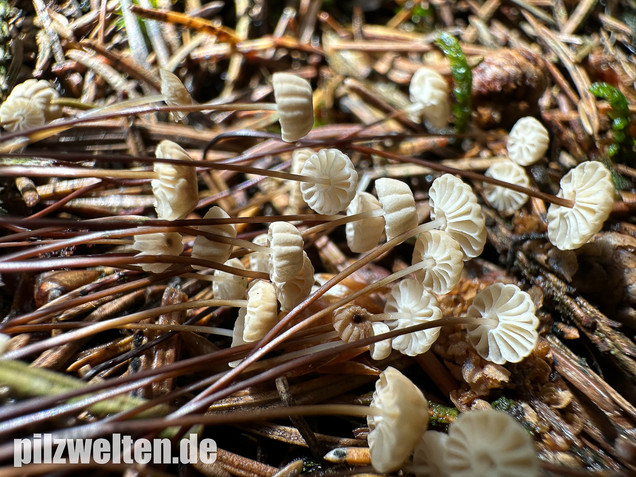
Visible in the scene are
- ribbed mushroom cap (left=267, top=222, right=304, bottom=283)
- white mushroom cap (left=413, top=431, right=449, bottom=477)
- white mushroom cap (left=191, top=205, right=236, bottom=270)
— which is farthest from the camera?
white mushroom cap (left=191, top=205, right=236, bottom=270)

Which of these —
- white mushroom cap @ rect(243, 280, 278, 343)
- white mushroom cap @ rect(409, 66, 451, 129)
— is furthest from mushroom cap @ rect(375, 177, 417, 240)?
white mushroom cap @ rect(409, 66, 451, 129)

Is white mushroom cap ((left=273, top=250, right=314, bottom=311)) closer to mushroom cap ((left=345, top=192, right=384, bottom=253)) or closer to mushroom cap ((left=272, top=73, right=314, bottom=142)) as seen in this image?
mushroom cap ((left=345, top=192, right=384, bottom=253))

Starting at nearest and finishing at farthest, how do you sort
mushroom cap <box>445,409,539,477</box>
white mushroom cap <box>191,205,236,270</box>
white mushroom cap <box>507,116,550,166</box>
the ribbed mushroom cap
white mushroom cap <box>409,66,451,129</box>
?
mushroom cap <box>445,409,539,477</box>
the ribbed mushroom cap
white mushroom cap <box>191,205,236,270</box>
white mushroom cap <box>507,116,550,166</box>
white mushroom cap <box>409,66,451,129</box>

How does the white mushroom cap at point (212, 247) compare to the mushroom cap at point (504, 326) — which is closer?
the mushroom cap at point (504, 326)

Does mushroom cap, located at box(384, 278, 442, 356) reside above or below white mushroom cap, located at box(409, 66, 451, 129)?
below

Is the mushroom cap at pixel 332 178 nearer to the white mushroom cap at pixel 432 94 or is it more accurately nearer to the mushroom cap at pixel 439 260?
the mushroom cap at pixel 439 260

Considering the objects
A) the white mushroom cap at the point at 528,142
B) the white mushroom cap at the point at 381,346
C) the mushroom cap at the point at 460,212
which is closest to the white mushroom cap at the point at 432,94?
A: the white mushroom cap at the point at 528,142

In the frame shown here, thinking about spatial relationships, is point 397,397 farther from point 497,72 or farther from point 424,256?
point 497,72
